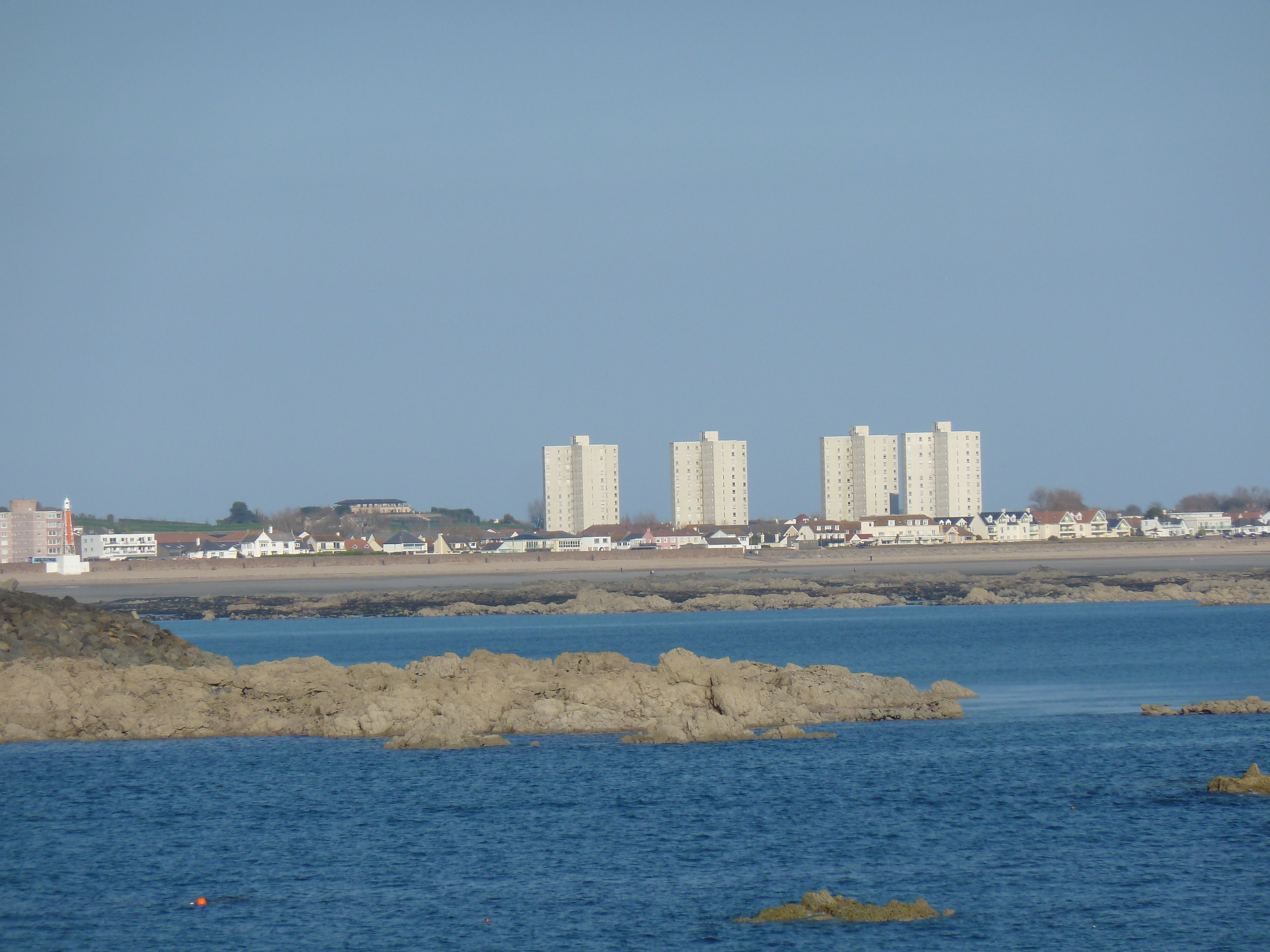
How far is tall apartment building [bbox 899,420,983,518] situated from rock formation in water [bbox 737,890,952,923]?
171652 mm

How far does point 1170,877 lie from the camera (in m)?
15.2

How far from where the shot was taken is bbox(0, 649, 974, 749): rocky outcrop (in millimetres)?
26828

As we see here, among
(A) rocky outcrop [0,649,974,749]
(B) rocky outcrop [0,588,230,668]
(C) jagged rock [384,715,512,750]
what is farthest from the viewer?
(B) rocky outcrop [0,588,230,668]

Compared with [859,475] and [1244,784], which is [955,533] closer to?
[859,475]

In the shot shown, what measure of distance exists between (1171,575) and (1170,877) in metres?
75.8

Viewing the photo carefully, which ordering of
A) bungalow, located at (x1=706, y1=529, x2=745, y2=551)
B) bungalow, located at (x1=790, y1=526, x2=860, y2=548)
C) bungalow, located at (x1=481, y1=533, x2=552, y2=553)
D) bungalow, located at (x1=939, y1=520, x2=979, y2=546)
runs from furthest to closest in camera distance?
bungalow, located at (x1=790, y1=526, x2=860, y2=548) → bungalow, located at (x1=939, y1=520, x2=979, y2=546) → bungalow, located at (x1=481, y1=533, x2=552, y2=553) → bungalow, located at (x1=706, y1=529, x2=745, y2=551)

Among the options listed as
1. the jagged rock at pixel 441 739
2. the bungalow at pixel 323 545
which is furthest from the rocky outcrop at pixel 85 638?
the bungalow at pixel 323 545

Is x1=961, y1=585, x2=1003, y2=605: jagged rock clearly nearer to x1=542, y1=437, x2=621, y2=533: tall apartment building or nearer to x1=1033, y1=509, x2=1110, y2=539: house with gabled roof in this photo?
x1=1033, y1=509, x2=1110, y2=539: house with gabled roof

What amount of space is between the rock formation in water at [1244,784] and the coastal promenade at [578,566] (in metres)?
74.8

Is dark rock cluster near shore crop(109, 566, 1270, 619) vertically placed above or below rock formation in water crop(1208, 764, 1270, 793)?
below

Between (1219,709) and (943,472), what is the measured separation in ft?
519

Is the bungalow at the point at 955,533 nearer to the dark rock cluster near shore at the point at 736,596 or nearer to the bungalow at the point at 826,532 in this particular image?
the bungalow at the point at 826,532

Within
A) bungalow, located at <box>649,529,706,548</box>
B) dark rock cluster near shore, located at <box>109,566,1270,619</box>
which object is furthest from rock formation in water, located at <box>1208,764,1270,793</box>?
bungalow, located at <box>649,529,706,548</box>

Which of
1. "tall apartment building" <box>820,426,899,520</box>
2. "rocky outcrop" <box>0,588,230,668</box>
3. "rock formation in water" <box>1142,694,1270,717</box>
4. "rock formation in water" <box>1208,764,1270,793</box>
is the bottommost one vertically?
"rock formation in water" <box>1142,694,1270,717</box>
